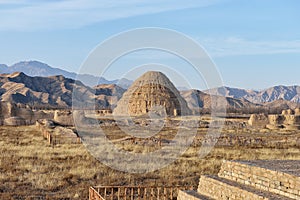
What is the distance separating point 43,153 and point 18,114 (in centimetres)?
4277

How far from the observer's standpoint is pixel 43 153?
22.8 meters

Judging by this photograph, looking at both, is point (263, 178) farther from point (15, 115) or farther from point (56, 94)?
point (56, 94)

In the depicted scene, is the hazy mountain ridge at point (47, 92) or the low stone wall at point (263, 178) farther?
the hazy mountain ridge at point (47, 92)

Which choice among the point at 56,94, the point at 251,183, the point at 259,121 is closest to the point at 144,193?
the point at 251,183

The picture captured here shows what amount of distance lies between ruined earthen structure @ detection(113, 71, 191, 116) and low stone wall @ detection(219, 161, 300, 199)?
68.0 meters

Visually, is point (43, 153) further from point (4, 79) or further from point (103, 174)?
point (4, 79)

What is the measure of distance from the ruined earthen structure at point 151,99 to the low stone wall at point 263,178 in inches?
2678

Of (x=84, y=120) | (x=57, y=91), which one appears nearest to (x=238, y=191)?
(x=84, y=120)

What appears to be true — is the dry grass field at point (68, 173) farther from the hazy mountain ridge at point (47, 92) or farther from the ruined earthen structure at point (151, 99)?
the hazy mountain ridge at point (47, 92)

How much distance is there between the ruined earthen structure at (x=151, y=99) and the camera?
7906 centimetres

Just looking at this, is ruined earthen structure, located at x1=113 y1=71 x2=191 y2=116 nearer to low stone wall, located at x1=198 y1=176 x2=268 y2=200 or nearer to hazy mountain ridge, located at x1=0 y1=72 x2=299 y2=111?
hazy mountain ridge, located at x1=0 y1=72 x2=299 y2=111

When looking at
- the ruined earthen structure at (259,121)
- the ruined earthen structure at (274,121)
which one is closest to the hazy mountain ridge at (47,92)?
the ruined earthen structure at (259,121)

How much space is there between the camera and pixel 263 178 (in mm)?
8297

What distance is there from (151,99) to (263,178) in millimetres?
72188
